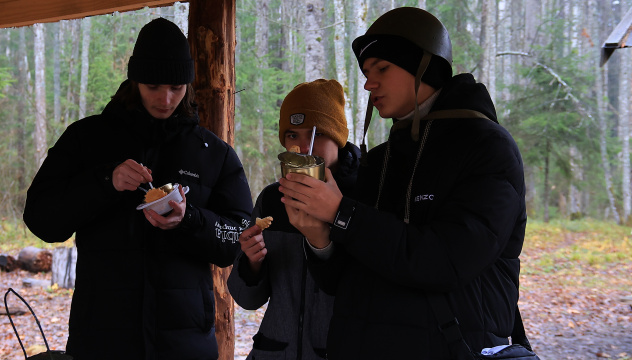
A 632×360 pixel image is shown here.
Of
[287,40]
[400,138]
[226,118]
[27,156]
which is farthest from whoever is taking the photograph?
[287,40]

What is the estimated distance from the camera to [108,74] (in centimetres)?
1573

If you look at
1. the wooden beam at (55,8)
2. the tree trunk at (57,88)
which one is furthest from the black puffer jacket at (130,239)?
the tree trunk at (57,88)

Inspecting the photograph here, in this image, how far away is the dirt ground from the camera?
6.64m

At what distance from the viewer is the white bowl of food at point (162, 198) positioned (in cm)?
195

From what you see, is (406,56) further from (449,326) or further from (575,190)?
(575,190)

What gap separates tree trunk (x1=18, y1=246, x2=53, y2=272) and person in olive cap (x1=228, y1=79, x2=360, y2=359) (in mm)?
8207

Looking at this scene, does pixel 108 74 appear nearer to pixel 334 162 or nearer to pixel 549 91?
pixel 549 91

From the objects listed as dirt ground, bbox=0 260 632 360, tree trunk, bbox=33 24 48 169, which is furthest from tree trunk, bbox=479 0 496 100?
tree trunk, bbox=33 24 48 169

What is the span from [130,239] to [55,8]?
2336 millimetres

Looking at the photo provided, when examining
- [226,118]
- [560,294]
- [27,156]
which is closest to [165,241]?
[226,118]

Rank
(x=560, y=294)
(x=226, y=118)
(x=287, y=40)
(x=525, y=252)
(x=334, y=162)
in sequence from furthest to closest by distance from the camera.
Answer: (x=287, y=40)
(x=525, y=252)
(x=560, y=294)
(x=226, y=118)
(x=334, y=162)

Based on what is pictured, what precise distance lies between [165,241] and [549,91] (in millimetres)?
14366

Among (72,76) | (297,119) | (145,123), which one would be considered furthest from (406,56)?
(72,76)

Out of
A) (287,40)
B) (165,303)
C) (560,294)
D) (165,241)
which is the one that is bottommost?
(560,294)
